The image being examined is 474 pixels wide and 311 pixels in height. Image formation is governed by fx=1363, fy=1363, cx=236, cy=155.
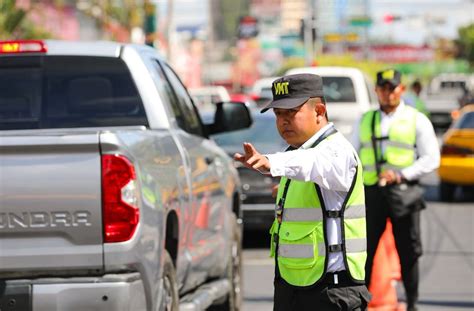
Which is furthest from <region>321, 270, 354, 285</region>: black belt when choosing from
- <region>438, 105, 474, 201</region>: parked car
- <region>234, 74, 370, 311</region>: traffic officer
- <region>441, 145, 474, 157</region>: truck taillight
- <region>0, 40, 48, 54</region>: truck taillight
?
<region>441, 145, 474, 157</region>: truck taillight

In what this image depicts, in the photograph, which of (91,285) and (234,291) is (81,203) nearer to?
(91,285)

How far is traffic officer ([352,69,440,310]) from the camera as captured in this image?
10109 millimetres

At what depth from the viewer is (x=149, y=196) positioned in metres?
6.97

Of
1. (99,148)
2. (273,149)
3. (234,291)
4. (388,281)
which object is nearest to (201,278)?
(234,291)

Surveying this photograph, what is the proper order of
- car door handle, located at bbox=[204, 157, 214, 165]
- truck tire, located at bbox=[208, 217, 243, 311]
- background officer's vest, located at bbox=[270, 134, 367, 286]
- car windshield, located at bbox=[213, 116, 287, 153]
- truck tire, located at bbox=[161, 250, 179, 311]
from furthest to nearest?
car windshield, located at bbox=[213, 116, 287, 153] → truck tire, located at bbox=[208, 217, 243, 311] → car door handle, located at bbox=[204, 157, 214, 165] → truck tire, located at bbox=[161, 250, 179, 311] → background officer's vest, located at bbox=[270, 134, 367, 286]

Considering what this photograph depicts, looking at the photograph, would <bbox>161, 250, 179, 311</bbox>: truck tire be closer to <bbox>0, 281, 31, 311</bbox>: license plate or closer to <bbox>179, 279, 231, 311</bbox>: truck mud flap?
<bbox>179, 279, 231, 311</bbox>: truck mud flap

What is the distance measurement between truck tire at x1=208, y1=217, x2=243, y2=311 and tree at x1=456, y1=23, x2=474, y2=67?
114m

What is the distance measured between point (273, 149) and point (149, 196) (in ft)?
30.7

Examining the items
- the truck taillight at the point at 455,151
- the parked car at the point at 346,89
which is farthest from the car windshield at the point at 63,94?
the parked car at the point at 346,89

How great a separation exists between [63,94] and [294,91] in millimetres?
2968

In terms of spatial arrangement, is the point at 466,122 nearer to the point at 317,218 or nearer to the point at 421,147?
the point at 421,147

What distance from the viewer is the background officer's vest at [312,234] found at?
6051mm

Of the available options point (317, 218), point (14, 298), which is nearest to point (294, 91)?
point (317, 218)

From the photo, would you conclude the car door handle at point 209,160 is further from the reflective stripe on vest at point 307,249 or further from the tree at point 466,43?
the tree at point 466,43
